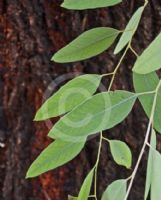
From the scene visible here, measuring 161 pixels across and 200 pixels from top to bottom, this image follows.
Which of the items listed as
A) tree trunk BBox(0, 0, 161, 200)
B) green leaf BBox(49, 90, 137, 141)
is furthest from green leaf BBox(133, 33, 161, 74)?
tree trunk BBox(0, 0, 161, 200)

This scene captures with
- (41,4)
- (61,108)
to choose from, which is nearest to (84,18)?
(41,4)

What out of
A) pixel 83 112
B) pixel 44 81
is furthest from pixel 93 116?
pixel 44 81

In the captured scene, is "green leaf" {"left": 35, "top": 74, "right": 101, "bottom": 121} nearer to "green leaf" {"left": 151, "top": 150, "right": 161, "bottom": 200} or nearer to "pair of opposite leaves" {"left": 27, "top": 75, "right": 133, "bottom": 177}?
"pair of opposite leaves" {"left": 27, "top": 75, "right": 133, "bottom": 177}

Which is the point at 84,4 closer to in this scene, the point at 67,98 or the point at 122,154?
the point at 67,98

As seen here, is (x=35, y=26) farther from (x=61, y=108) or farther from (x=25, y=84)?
(x=61, y=108)

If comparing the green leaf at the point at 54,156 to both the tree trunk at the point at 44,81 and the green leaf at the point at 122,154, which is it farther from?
the tree trunk at the point at 44,81
